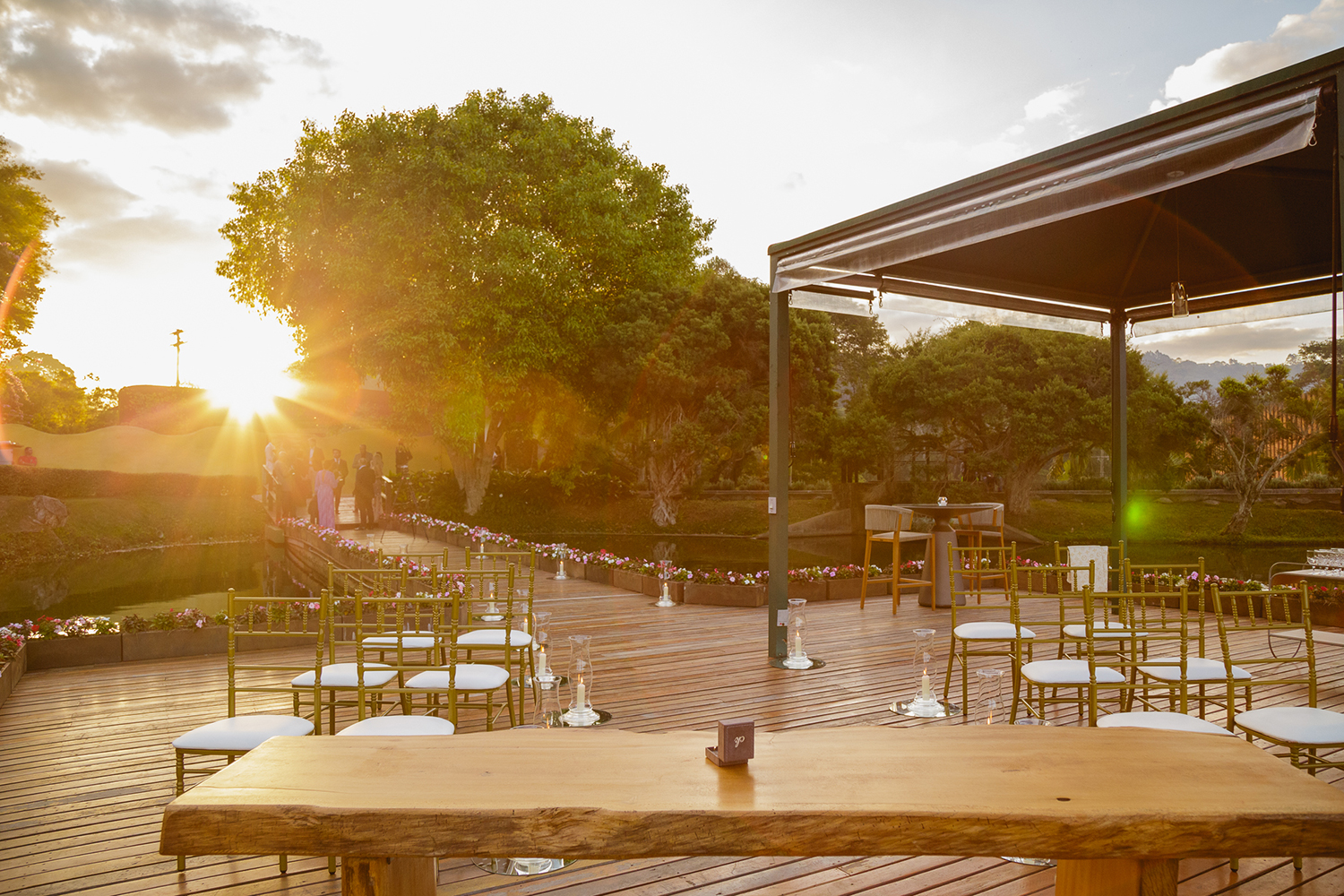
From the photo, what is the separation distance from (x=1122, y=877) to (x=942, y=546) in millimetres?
6672

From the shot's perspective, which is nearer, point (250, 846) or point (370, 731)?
point (250, 846)

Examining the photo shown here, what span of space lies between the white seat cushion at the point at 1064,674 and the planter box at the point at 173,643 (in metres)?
6.04

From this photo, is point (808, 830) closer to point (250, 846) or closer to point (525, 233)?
point (250, 846)

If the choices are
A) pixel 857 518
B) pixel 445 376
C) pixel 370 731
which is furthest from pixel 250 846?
pixel 857 518

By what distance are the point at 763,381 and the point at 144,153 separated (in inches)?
565

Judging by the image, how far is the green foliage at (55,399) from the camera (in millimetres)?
26156

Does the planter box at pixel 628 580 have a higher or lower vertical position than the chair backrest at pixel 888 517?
lower

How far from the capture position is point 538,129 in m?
20.4

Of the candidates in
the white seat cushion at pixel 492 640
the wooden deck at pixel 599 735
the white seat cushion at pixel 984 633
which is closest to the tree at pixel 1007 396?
A: the wooden deck at pixel 599 735

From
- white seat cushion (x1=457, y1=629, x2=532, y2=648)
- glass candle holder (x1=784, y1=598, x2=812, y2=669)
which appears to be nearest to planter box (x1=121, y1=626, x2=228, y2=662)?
white seat cushion (x1=457, y1=629, x2=532, y2=648)

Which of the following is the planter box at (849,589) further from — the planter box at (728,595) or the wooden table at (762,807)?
the wooden table at (762,807)

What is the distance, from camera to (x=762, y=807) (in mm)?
2020

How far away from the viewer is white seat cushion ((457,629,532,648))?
4.78 metres

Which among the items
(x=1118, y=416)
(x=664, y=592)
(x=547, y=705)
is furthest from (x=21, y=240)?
(x=1118, y=416)
